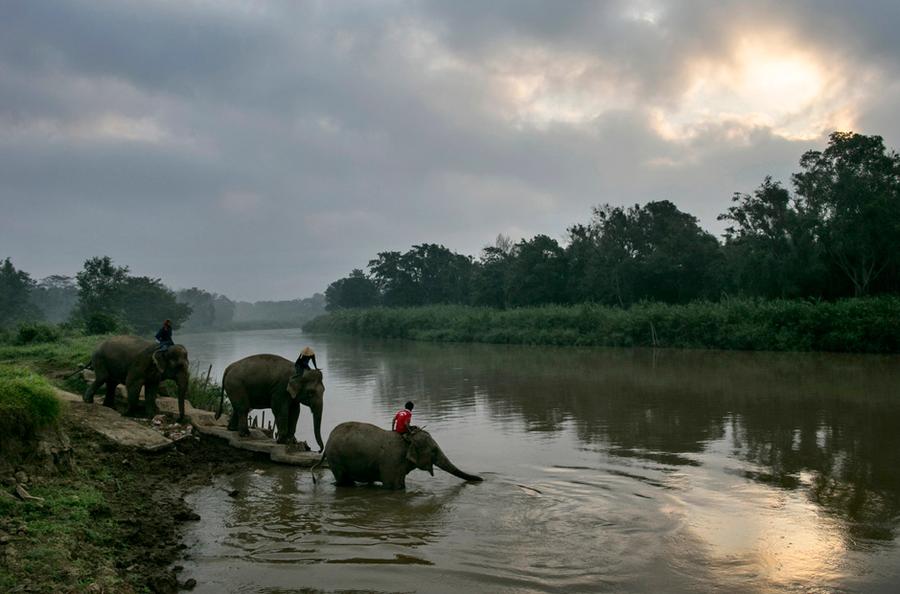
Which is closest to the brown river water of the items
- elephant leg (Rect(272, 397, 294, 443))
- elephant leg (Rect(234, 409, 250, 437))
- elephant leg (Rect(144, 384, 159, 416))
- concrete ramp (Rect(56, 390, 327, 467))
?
concrete ramp (Rect(56, 390, 327, 467))

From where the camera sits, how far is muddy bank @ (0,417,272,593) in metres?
5.39

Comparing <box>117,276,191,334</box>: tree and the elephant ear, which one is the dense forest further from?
the elephant ear

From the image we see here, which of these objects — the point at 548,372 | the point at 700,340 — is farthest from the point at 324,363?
the point at 700,340

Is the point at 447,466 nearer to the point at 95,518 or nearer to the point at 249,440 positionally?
the point at 249,440

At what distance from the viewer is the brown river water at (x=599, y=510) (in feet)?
21.5

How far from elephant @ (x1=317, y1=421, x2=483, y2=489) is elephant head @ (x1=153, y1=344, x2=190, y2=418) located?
410 centimetres

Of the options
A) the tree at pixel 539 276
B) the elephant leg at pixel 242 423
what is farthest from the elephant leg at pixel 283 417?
the tree at pixel 539 276

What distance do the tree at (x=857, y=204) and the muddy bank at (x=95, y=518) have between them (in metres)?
35.0

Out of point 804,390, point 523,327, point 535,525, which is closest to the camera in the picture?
point 535,525

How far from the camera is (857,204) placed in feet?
117

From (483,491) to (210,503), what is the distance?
3.58 m

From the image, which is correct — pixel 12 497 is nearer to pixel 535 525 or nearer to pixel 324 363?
pixel 535 525

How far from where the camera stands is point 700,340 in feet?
129

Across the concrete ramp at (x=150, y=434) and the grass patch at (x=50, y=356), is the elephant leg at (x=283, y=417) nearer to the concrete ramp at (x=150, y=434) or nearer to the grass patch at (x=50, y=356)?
the concrete ramp at (x=150, y=434)
